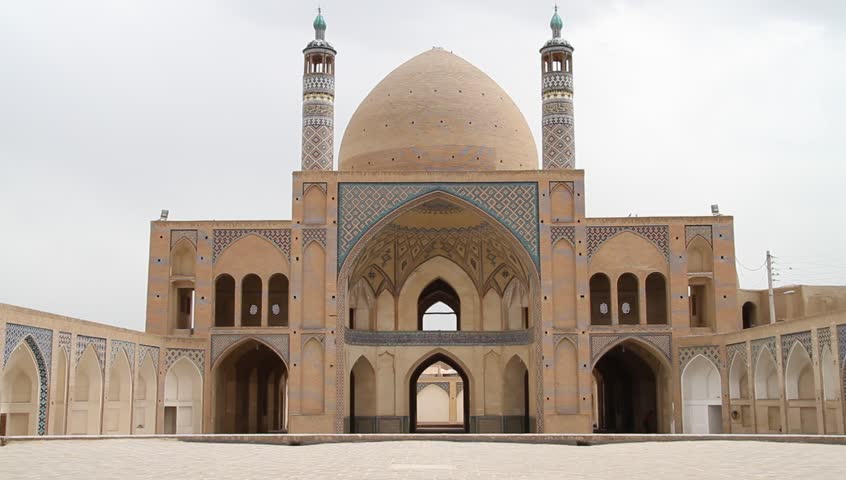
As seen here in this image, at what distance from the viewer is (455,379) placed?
3030cm

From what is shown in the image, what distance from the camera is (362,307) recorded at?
21.9m

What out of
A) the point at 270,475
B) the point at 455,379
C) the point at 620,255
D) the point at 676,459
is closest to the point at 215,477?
the point at 270,475

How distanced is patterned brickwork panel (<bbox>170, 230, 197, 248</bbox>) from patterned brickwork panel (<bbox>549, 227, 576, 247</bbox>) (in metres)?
6.63

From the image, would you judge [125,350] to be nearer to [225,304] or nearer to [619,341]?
[225,304]

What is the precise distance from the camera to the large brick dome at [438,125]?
20.2 metres

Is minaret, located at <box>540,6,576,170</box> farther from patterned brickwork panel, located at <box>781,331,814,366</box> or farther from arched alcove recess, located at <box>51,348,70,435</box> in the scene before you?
arched alcove recess, located at <box>51,348,70,435</box>

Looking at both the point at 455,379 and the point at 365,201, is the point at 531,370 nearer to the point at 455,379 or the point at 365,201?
the point at 365,201

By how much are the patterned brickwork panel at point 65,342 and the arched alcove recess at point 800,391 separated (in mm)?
10377

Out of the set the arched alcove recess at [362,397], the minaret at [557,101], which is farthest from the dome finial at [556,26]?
the arched alcove recess at [362,397]

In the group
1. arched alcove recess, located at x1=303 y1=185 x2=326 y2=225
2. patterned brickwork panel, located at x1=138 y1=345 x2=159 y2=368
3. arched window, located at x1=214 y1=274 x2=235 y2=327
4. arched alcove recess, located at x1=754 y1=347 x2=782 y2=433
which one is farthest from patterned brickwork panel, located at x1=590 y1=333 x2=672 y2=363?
patterned brickwork panel, located at x1=138 y1=345 x2=159 y2=368

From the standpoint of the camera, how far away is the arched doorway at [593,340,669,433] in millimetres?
19781

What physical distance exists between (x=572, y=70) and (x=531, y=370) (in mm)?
6031

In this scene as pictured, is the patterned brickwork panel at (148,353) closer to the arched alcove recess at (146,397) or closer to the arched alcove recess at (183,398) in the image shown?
the arched alcove recess at (146,397)

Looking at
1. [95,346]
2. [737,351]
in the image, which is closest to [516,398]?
[737,351]
